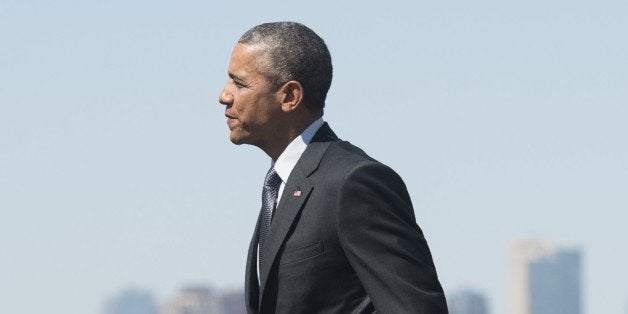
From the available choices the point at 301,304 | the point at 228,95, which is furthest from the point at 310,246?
the point at 228,95

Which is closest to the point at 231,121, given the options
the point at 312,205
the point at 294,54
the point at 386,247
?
the point at 294,54

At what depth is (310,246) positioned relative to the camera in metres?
9.61

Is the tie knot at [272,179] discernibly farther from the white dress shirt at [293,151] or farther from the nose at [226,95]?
the nose at [226,95]

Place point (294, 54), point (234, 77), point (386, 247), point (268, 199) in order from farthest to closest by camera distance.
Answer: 1. point (268, 199)
2. point (234, 77)
3. point (294, 54)
4. point (386, 247)

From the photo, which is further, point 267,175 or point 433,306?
point 267,175

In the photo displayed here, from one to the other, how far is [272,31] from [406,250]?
128cm

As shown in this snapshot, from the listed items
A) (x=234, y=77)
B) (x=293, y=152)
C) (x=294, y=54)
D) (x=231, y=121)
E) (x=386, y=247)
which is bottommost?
(x=386, y=247)

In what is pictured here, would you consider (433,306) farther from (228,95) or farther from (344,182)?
(228,95)

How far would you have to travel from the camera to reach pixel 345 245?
31.2ft

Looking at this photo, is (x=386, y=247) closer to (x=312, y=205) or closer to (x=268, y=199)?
(x=312, y=205)

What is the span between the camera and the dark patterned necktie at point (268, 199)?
32.7 feet

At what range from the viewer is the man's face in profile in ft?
32.2

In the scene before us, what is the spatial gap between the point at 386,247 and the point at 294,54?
106cm

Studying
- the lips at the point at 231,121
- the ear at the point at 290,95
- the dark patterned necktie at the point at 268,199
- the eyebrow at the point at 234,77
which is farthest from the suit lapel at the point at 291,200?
the eyebrow at the point at 234,77
